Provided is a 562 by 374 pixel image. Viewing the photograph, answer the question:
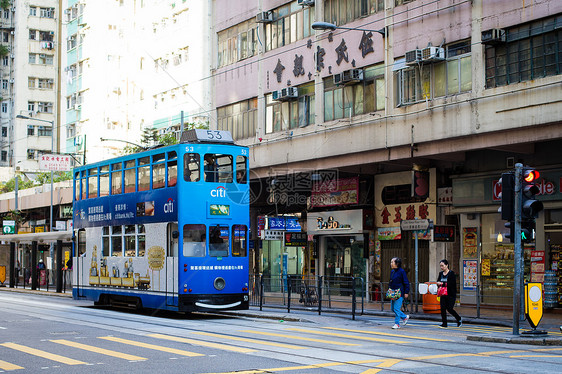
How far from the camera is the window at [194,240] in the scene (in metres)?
20.5

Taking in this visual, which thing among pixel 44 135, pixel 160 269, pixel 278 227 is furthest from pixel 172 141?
pixel 44 135

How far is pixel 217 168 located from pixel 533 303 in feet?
29.7

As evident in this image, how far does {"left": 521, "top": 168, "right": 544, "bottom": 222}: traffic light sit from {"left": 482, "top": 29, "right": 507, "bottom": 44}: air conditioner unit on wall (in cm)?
729

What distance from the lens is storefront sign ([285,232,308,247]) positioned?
30609mm

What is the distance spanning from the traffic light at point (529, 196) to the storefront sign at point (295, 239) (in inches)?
609

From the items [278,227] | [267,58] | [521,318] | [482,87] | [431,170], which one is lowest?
[521,318]

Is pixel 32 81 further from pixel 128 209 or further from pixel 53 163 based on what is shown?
pixel 128 209

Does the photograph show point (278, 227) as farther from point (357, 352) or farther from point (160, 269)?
point (357, 352)

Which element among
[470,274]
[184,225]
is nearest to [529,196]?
[184,225]

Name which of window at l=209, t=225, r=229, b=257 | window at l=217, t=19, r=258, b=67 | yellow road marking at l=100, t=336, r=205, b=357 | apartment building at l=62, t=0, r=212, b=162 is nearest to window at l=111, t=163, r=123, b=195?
window at l=209, t=225, r=229, b=257

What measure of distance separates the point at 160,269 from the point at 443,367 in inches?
461

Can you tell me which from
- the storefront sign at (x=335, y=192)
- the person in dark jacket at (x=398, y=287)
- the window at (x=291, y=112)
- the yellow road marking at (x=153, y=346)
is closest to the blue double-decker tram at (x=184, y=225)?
the person in dark jacket at (x=398, y=287)

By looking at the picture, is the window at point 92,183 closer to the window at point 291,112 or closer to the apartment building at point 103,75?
the window at point 291,112

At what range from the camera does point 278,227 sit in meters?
29.2
